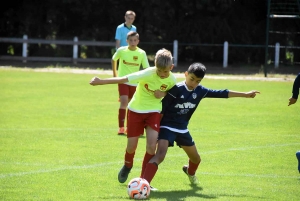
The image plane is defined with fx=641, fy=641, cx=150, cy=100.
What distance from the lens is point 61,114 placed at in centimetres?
1527

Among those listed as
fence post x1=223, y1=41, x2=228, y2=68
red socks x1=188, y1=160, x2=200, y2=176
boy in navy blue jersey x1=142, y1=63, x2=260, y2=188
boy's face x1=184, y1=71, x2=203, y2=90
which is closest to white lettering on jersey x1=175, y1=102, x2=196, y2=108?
boy in navy blue jersey x1=142, y1=63, x2=260, y2=188

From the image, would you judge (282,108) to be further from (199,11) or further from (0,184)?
(199,11)

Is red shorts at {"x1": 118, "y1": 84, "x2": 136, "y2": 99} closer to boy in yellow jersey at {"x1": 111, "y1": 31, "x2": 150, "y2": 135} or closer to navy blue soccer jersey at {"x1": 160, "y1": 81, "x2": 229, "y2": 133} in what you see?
boy in yellow jersey at {"x1": 111, "y1": 31, "x2": 150, "y2": 135}

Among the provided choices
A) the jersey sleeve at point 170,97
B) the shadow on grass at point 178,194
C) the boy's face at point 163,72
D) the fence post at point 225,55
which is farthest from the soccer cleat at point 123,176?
the fence post at point 225,55

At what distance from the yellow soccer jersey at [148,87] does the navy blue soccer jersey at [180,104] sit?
120 millimetres

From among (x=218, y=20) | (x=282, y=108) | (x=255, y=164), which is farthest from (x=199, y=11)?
(x=255, y=164)

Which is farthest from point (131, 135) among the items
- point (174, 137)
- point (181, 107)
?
point (181, 107)

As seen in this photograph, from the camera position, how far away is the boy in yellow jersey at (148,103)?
7668 millimetres

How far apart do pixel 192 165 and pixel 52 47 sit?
3112 cm

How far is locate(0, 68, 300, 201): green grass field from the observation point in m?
7.64

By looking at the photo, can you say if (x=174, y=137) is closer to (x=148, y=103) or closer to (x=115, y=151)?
(x=148, y=103)

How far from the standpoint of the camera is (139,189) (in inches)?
277

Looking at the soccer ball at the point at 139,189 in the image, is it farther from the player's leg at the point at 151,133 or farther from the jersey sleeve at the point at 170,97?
the jersey sleeve at the point at 170,97

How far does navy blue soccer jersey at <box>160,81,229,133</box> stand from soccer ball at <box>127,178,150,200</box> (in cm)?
92
